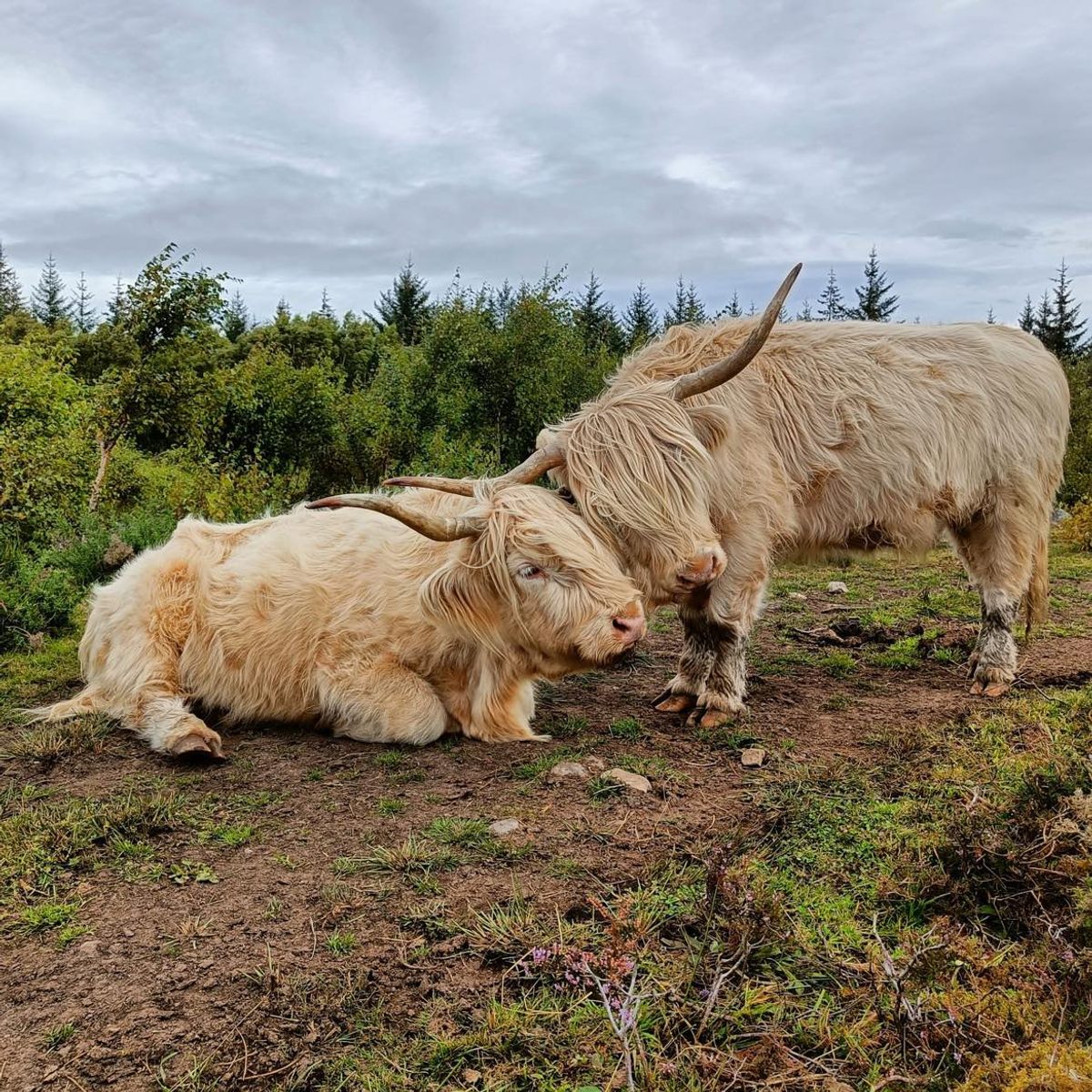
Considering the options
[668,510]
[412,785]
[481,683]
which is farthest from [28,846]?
[668,510]

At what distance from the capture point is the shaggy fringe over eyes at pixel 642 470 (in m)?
3.99

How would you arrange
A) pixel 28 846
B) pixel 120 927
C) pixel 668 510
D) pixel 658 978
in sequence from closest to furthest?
1. pixel 658 978
2. pixel 120 927
3. pixel 28 846
4. pixel 668 510

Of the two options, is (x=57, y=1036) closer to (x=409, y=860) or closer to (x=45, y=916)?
(x=45, y=916)

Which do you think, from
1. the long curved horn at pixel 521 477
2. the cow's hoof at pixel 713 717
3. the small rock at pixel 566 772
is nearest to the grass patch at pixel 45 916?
the small rock at pixel 566 772

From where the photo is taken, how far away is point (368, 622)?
4.39 metres

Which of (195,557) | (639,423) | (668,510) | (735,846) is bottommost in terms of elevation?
(735,846)

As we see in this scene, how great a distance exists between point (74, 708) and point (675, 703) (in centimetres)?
328

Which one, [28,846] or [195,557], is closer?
[28,846]

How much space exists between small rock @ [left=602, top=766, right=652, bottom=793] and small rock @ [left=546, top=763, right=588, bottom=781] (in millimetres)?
124

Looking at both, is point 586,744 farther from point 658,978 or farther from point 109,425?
point 109,425

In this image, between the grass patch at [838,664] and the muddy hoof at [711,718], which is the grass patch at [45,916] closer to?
the muddy hoof at [711,718]

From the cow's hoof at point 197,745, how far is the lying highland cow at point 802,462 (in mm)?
1597

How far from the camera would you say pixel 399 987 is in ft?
7.20

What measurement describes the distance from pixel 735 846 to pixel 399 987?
1212 mm
